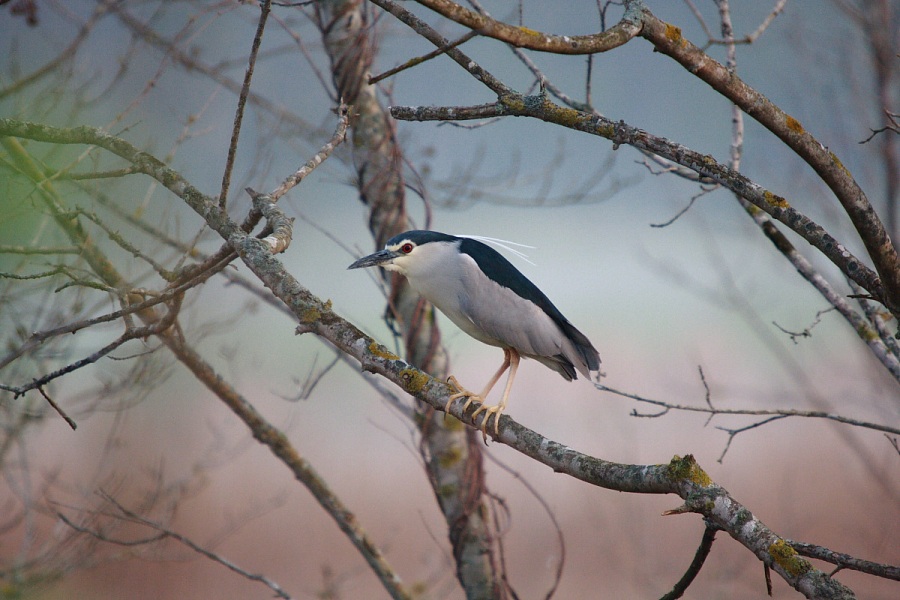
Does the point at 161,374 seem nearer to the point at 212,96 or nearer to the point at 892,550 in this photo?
the point at 212,96

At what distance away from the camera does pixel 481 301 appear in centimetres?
214

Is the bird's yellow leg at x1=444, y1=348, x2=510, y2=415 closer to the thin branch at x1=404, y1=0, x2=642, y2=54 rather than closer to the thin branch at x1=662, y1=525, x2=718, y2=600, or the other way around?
the thin branch at x1=662, y1=525, x2=718, y2=600

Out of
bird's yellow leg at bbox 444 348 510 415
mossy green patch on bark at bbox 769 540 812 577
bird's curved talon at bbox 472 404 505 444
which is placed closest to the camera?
mossy green patch on bark at bbox 769 540 812 577

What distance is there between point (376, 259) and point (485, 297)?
13.6 inches

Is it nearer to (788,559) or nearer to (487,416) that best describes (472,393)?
(487,416)

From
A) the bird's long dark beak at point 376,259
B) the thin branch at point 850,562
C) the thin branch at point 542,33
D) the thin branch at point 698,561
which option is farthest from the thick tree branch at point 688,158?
the bird's long dark beak at point 376,259

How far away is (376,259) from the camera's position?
2.14 m

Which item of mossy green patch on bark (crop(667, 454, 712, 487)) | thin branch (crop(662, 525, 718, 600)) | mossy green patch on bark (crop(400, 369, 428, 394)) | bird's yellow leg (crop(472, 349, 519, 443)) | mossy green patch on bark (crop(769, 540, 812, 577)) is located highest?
bird's yellow leg (crop(472, 349, 519, 443))

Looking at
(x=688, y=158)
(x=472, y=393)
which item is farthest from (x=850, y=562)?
(x=472, y=393)

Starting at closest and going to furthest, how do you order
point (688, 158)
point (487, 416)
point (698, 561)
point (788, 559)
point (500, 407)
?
point (788, 559) < point (698, 561) < point (688, 158) < point (487, 416) < point (500, 407)

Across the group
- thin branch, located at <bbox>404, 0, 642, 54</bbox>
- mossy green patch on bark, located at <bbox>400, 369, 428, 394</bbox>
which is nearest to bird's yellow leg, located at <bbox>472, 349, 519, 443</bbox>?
mossy green patch on bark, located at <bbox>400, 369, 428, 394</bbox>

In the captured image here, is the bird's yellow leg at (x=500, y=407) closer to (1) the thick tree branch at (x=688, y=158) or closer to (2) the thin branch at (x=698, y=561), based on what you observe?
(2) the thin branch at (x=698, y=561)

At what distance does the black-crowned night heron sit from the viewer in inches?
84.3

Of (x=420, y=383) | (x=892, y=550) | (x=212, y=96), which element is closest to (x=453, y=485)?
(x=420, y=383)
